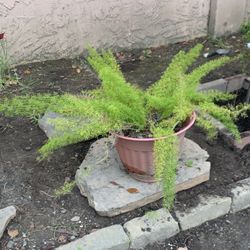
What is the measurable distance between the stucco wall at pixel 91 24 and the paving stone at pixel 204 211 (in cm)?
243

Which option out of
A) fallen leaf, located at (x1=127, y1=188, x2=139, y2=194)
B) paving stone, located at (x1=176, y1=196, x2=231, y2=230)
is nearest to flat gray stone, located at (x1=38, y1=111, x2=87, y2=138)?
fallen leaf, located at (x1=127, y1=188, x2=139, y2=194)

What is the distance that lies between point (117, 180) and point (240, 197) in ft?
2.61

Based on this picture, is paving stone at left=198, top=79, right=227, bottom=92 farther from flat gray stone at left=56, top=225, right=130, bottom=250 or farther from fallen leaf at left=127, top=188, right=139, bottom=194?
flat gray stone at left=56, top=225, right=130, bottom=250

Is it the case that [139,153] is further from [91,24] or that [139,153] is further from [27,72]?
[91,24]

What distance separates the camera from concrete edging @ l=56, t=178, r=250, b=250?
253 centimetres

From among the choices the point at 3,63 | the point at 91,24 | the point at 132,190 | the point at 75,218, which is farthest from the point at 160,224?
the point at 91,24

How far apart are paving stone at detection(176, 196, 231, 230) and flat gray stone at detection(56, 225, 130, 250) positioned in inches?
15.1

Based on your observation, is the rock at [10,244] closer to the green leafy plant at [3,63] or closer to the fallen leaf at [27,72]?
the green leafy plant at [3,63]

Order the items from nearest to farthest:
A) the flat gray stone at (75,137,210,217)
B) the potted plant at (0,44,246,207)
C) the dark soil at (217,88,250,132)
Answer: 1. the potted plant at (0,44,246,207)
2. the flat gray stone at (75,137,210,217)
3. the dark soil at (217,88,250,132)

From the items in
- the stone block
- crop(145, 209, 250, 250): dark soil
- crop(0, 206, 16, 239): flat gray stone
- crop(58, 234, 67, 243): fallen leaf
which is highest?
the stone block

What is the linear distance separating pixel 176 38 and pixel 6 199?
2973mm

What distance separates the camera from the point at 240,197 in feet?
9.26

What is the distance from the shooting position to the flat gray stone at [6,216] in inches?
102

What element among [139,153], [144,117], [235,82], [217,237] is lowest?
[217,237]
